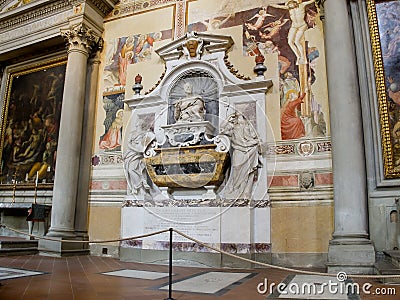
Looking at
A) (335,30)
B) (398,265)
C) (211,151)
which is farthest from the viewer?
(211,151)

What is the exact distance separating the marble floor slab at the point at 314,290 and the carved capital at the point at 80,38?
7.23 m

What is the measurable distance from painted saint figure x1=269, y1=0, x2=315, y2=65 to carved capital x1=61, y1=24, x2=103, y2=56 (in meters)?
4.75

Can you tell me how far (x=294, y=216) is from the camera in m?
6.62

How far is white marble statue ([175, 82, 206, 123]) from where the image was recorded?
756 cm

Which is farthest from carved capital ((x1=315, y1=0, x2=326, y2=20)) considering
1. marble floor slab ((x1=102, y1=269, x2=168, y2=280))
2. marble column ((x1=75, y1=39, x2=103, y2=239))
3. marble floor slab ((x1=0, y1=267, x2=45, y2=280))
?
marble floor slab ((x1=0, y1=267, x2=45, y2=280))

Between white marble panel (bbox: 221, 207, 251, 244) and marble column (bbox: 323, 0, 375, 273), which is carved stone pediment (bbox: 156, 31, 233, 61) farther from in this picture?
white marble panel (bbox: 221, 207, 251, 244)

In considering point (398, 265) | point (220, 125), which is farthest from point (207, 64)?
point (398, 265)

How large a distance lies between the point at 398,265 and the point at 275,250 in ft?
7.63

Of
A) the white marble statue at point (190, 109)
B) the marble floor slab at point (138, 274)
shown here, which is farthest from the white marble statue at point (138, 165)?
the marble floor slab at point (138, 274)

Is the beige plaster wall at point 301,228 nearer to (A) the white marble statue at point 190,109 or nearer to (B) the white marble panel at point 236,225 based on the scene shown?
(B) the white marble panel at point 236,225

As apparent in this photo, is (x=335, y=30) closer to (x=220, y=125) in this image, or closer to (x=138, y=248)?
(x=220, y=125)

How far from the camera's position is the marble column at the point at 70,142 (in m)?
8.06

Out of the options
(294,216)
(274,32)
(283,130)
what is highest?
(274,32)

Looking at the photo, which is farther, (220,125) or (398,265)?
(220,125)
